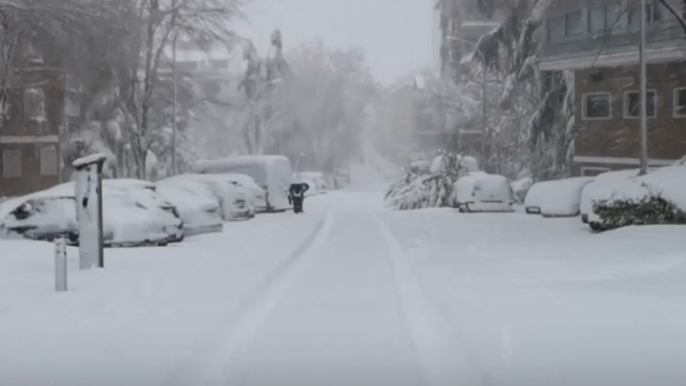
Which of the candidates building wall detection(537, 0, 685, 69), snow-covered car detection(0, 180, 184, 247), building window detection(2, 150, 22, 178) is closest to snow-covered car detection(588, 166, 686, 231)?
snow-covered car detection(0, 180, 184, 247)

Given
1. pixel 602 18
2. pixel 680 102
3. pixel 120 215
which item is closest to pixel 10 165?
pixel 120 215

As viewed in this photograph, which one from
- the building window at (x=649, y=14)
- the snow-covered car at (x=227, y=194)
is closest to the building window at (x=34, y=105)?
the snow-covered car at (x=227, y=194)

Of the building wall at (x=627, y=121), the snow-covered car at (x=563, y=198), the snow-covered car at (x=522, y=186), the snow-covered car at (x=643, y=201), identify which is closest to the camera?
the snow-covered car at (x=643, y=201)

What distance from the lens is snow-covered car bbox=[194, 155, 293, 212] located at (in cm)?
2853

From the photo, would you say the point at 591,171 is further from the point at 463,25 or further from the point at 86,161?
the point at 86,161

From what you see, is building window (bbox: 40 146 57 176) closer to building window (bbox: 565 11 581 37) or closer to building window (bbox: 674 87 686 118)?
building window (bbox: 565 11 581 37)

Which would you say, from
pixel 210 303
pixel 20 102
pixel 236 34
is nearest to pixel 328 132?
pixel 236 34

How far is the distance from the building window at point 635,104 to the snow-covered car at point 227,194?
1028 cm

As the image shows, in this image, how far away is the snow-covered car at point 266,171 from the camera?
93.6 feet

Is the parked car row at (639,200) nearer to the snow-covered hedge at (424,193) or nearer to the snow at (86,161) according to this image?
the snow at (86,161)

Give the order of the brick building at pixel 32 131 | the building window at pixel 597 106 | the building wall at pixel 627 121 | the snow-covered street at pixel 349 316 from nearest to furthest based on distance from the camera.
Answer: the snow-covered street at pixel 349 316 < the brick building at pixel 32 131 < the building wall at pixel 627 121 < the building window at pixel 597 106

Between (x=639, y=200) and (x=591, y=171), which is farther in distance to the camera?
(x=591, y=171)

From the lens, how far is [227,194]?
23219 mm

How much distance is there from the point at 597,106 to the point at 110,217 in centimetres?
1723
